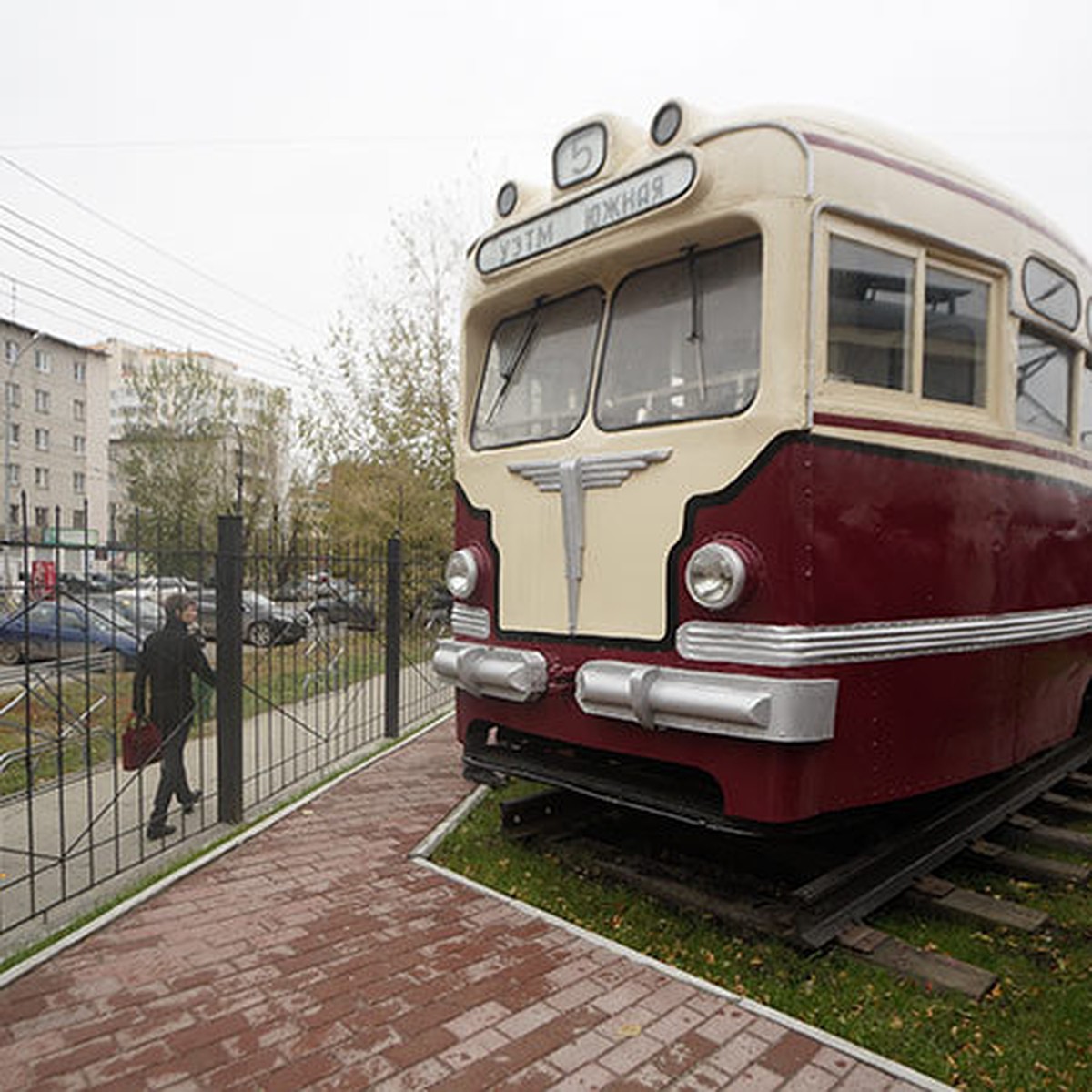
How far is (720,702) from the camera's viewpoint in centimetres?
328

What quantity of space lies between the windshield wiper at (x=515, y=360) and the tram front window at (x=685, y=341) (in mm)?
611

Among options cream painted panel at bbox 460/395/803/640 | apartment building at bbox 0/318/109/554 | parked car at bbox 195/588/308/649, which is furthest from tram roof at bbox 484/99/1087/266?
apartment building at bbox 0/318/109/554

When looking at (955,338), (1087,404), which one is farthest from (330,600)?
(1087,404)

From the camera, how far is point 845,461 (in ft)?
11.3

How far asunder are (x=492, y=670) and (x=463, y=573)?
24.7 inches

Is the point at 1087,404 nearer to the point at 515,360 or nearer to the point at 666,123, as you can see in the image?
the point at 666,123

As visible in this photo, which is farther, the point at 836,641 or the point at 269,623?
the point at 269,623

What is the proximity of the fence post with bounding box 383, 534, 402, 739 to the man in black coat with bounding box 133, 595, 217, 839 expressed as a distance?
2381 mm

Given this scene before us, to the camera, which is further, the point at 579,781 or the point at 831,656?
the point at 579,781

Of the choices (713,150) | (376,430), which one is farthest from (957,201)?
(376,430)

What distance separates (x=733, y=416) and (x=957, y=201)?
1516mm

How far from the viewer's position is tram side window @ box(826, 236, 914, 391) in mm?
3502

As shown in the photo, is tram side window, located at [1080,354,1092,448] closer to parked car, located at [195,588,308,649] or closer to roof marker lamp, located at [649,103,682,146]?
roof marker lamp, located at [649,103,682,146]

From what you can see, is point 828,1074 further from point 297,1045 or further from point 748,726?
point 297,1045
